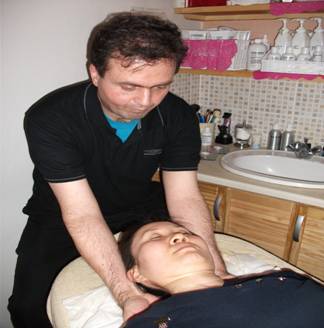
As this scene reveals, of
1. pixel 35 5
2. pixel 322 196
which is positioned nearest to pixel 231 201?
pixel 322 196

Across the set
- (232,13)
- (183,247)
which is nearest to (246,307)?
(183,247)

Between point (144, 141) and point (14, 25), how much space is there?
656 millimetres

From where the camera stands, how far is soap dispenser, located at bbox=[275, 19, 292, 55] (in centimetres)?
177

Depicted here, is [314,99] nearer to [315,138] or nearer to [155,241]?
[315,138]

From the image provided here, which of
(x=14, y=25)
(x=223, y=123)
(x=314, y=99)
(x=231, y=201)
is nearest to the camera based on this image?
(x=14, y=25)

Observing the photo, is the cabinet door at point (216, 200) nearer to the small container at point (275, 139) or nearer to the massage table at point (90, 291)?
the massage table at point (90, 291)

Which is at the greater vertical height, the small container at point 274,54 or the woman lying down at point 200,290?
the small container at point 274,54

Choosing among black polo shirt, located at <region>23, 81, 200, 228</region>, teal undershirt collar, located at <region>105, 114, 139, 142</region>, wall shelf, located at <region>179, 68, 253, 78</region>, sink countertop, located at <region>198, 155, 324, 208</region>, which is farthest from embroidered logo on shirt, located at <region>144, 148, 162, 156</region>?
wall shelf, located at <region>179, 68, 253, 78</region>

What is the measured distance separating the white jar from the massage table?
97 centimetres

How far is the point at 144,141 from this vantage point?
1443 millimetres

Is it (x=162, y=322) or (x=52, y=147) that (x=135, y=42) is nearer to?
(x=52, y=147)

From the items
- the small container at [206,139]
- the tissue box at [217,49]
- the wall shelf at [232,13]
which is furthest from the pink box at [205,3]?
the small container at [206,139]

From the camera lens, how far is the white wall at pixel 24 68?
4.31ft

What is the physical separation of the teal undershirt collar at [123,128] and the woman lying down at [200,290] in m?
0.42
